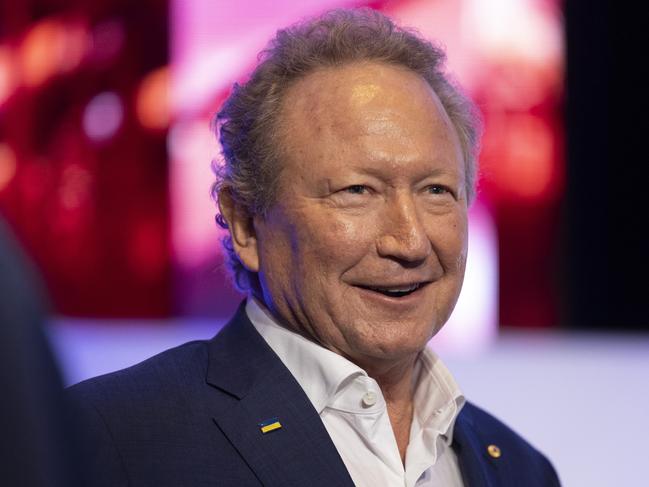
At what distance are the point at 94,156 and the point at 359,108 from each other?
2.74m

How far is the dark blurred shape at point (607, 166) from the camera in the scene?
3.94 m

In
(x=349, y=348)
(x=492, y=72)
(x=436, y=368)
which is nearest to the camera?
(x=349, y=348)

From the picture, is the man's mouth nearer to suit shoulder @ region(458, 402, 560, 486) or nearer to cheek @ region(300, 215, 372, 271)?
cheek @ region(300, 215, 372, 271)

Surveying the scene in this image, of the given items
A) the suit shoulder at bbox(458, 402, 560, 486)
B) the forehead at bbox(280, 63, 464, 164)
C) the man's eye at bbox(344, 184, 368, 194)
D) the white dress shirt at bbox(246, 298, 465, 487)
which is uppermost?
the forehead at bbox(280, 63, 464, 164)

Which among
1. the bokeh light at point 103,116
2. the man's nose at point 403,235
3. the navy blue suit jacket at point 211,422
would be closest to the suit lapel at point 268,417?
the navy blue suit jacket at point 211,422

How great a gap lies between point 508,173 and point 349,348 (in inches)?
101

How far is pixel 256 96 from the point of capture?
64.7 inches

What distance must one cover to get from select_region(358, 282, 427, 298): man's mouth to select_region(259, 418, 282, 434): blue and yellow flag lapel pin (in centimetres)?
25

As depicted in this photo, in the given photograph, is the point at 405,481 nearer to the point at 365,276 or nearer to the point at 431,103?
the point at 365,276

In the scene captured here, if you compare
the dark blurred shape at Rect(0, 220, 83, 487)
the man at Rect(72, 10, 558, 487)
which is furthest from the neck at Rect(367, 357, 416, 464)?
the dark blurred shape at Rect(0, 220, 83, 487)

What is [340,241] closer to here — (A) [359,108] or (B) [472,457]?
(A) [359,108]

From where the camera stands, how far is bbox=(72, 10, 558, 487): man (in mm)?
1431

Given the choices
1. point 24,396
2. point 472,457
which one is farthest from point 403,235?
point 24,396

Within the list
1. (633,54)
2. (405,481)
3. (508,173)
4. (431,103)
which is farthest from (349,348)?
(633,54)
